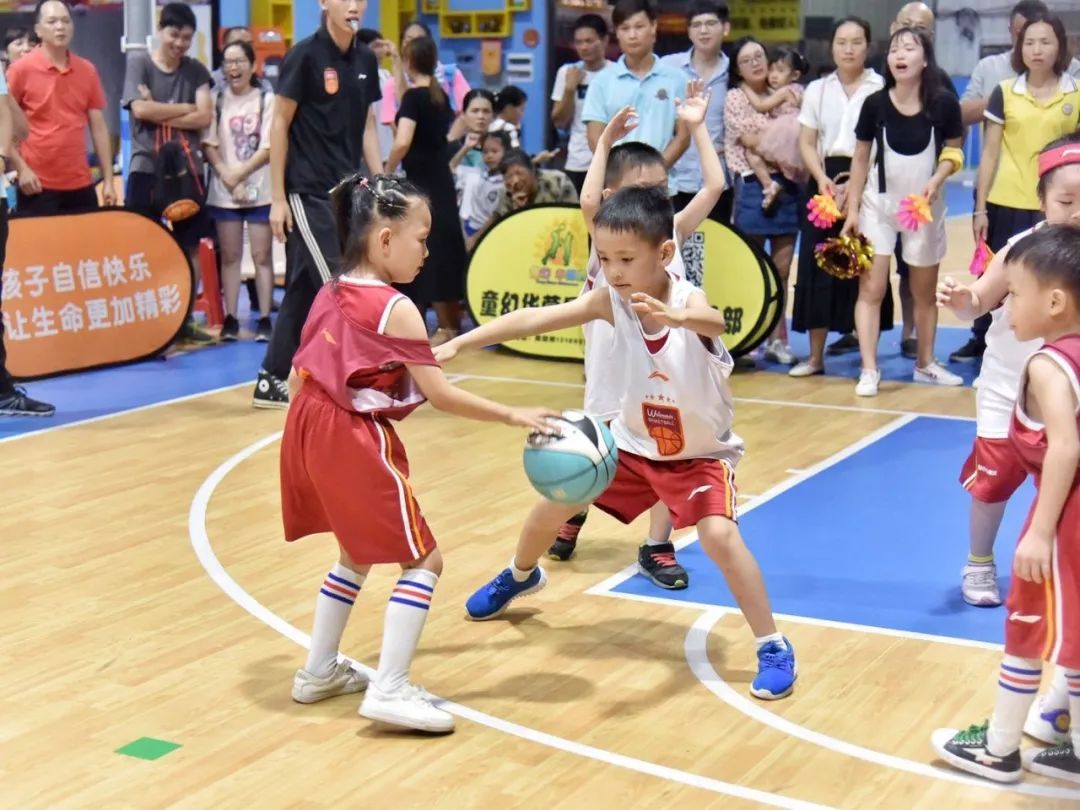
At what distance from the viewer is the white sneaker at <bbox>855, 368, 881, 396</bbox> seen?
8758 mm

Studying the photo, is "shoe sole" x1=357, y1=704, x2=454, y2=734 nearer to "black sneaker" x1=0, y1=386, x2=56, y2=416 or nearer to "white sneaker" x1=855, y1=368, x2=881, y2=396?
"black sneaker" x1=0, y1=386, x2=56, y2=416

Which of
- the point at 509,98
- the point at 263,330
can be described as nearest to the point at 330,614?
the point at 263,330

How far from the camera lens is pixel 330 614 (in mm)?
4352

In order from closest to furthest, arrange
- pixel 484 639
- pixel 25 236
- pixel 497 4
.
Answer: pixel 484 639
pixel 25 236
pixel 497 4

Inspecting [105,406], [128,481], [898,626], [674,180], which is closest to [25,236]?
[105,406]

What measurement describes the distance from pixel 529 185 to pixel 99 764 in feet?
22.4

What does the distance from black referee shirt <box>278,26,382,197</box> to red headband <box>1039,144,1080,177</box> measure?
4.12 m

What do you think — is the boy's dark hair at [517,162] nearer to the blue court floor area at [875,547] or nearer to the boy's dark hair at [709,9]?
the boy's dark hair at [709,9]

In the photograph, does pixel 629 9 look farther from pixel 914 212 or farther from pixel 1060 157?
pixel 1060 157

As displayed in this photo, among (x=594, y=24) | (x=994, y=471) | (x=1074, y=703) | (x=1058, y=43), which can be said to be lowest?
(x=1074, y=703)

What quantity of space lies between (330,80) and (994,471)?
4.33m

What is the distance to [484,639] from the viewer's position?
4.94m

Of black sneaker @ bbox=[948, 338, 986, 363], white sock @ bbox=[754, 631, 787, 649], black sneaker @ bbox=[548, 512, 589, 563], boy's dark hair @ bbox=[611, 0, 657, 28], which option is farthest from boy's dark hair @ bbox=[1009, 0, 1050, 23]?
white sock @ bbox=[754, 631, 787, 649]

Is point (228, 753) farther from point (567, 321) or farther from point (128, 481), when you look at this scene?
point (128, 481)
